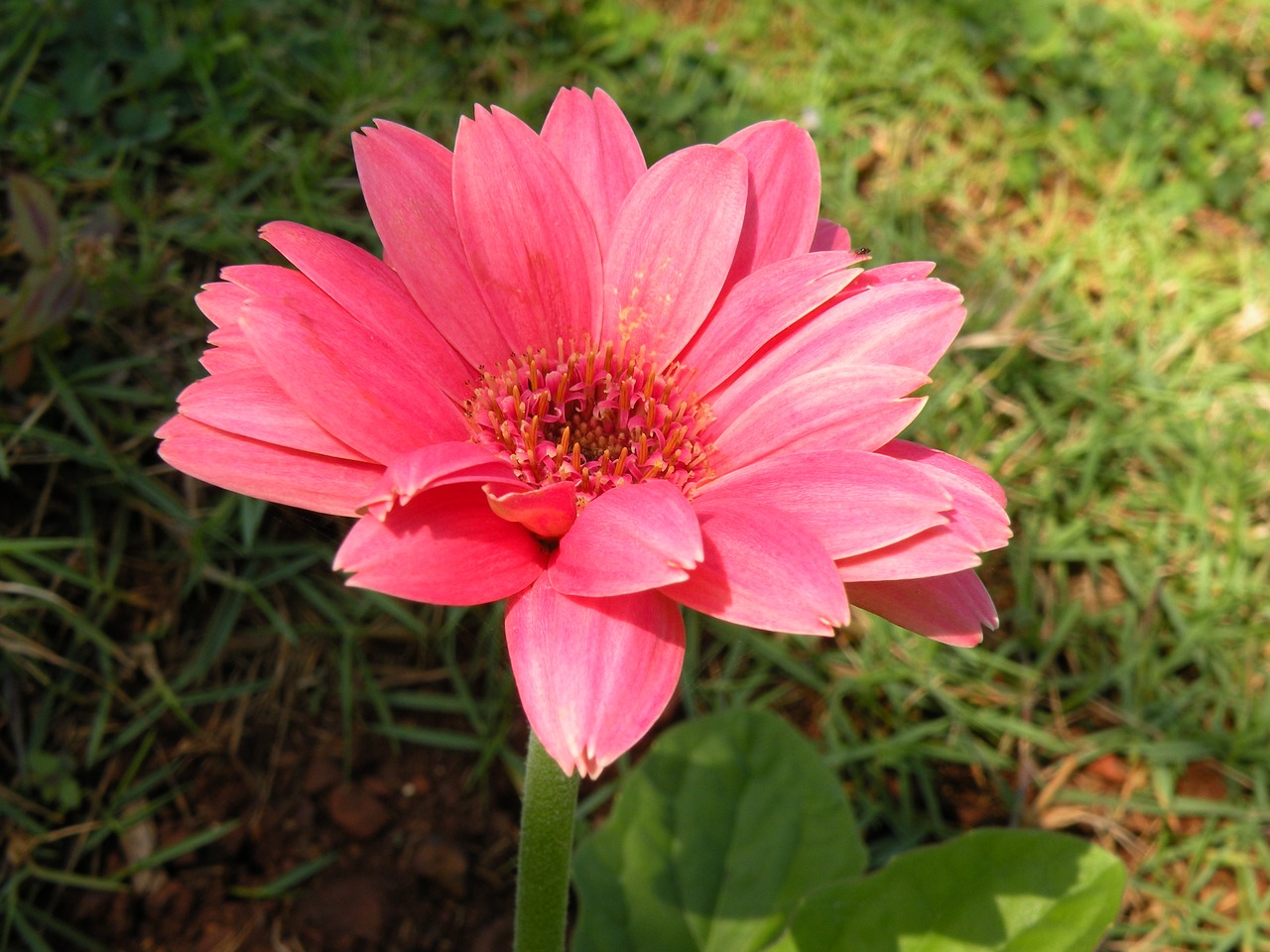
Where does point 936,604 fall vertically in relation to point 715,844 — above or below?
above

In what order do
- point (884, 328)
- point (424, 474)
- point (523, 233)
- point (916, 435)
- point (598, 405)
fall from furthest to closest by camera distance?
point (916, 435) < point (598, 405) < point (523, 233) < point (884, 328) < point (424, 474)

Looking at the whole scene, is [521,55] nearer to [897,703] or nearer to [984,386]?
[984,386]

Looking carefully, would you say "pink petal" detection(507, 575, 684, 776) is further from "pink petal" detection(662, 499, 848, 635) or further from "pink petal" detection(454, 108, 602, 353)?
"pink petal" detection(454, 108, 602, 353)

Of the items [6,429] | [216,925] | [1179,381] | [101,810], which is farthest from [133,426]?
[1179,381]

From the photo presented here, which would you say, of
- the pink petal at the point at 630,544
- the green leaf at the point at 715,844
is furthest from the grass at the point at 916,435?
the pink petal at the point at 630,544

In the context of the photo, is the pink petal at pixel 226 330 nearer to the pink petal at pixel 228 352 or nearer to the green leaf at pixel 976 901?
the pink petal at pixel 228 352

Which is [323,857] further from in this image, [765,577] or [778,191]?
[778,191]

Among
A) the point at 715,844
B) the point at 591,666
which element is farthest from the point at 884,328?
the point at 715,844
